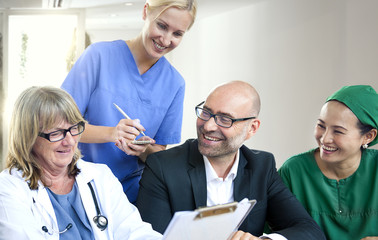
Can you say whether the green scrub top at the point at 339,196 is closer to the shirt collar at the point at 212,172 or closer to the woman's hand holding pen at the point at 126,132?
the shirt collar at the point at 212,172

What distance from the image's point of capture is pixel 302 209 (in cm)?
200

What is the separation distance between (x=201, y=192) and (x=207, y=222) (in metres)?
0.67

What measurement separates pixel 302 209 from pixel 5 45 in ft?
21.5

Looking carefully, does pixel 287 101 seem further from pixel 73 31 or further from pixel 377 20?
pixel 73 31

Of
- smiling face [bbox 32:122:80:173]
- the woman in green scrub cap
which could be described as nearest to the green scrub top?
the woman in green scrub cap

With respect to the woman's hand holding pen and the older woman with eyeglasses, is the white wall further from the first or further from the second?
the older woman with eyeglasses

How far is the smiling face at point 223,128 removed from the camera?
1.95 m

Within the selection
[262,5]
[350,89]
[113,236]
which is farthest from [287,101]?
[113,236]

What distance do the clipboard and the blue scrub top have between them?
86 centimetres

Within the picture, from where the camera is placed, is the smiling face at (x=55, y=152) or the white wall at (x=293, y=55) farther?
the white wall at (x=293, y=55)

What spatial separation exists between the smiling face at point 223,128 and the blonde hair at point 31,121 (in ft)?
1.81

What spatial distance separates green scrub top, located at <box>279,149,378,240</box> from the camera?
2088mm

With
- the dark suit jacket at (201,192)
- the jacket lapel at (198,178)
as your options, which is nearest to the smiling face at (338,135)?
the dark suit jacket at (201,192)

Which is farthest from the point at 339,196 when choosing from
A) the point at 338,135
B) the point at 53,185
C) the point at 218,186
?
the point at 53,185
